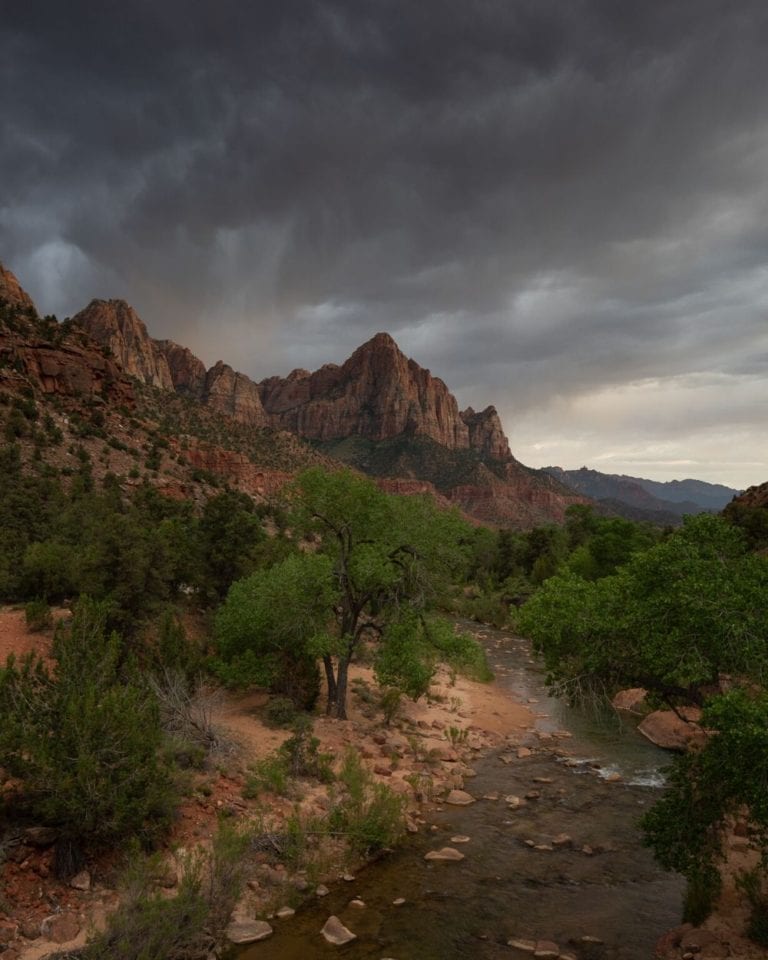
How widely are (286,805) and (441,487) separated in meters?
175

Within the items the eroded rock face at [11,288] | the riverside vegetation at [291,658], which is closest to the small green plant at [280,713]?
the riverside vegetation at [291,658]

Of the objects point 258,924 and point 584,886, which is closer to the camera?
point 258,924

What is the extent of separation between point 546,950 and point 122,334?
209m

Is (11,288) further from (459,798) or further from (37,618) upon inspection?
(459,798)

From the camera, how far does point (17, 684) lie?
402 inches

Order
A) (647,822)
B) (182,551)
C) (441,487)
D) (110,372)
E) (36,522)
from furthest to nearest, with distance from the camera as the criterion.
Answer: (441,487) → (110,372) → (36,522) → (182,551) → (647,822)

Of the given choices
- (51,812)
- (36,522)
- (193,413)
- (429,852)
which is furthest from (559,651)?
(193,413)

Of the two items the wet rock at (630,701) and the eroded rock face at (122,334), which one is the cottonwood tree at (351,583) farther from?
the eroded rock face at (122,334)

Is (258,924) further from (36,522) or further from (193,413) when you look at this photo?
(193,413)

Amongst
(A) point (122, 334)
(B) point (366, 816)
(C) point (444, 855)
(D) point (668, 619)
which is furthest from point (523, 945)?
(A) point (122, 334)

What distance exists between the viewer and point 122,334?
190 meters

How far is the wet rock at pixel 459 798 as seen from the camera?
15.3m

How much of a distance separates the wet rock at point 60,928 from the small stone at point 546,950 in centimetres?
715

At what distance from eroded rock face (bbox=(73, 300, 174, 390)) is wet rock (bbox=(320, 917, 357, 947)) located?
188m
